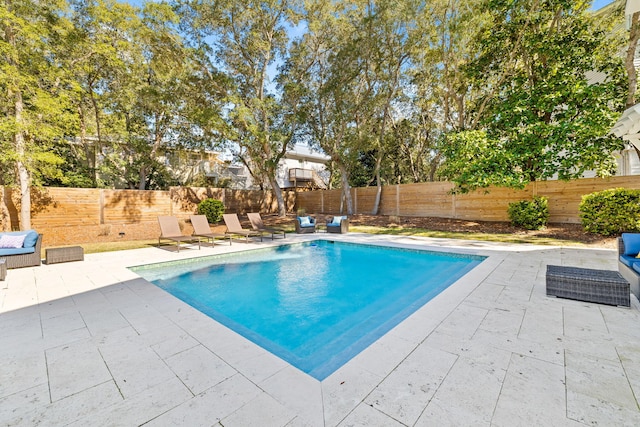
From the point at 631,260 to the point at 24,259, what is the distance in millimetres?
11446

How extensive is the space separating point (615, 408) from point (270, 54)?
55.3 feet

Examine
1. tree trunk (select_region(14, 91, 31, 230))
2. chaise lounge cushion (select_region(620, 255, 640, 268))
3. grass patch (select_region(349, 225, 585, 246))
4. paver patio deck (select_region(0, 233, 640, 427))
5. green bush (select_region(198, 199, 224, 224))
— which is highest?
tree trunk (select_region(14, 91, 31, 230))

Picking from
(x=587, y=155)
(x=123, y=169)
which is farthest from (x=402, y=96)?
(x=123, y=169)

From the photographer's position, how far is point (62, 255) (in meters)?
6.67

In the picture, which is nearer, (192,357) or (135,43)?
(192,357)

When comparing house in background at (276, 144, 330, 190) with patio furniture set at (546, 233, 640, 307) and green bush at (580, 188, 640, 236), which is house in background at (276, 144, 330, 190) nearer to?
green bush at (580, 188, 640, 236)

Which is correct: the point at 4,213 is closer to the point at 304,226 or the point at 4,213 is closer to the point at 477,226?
the point at 304,226

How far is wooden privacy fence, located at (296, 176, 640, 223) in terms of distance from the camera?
33.7 feet

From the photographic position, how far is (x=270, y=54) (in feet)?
48.0

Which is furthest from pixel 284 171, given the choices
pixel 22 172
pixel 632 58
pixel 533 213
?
pixel 632 58

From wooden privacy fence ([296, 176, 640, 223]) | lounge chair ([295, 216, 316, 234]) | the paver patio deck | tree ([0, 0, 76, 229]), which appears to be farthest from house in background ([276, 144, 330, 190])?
the paver patio deck

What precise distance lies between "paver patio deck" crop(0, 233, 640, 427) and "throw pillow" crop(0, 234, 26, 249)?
3348 millimetres

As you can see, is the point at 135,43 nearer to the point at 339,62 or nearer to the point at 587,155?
the point at 339,62

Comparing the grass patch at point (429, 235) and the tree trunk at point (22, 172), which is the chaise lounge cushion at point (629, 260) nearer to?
the grass patch at point (429, 235)
